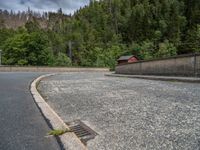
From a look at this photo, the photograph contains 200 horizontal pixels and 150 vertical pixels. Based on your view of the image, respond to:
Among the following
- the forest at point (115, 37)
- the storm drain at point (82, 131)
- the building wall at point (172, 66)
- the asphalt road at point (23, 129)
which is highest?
the forest at point (115, 37)

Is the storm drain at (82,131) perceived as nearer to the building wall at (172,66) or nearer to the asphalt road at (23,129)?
the asphalt road at (23,129)

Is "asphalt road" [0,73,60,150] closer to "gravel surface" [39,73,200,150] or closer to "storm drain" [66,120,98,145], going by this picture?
"storm drain" [66,120,98,145]

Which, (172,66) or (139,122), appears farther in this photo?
(172,66)

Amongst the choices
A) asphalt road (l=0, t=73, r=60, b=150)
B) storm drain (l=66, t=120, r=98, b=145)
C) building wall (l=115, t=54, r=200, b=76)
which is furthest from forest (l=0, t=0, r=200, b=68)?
storm drain (l=66, t=120, r=98, b=145)

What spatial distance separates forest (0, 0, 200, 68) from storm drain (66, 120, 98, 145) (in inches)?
2106

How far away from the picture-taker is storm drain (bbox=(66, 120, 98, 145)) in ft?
11.9

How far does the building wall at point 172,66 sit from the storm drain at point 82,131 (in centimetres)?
1064

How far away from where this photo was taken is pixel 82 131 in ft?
13.0

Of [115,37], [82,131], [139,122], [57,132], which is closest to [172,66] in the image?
[139,122]

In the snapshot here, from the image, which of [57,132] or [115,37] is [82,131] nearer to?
[57,132]

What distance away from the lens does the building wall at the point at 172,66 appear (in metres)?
14.0

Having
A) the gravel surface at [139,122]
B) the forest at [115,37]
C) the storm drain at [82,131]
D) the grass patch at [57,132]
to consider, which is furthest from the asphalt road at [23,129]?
the forest at [115,37]

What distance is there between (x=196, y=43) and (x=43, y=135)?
59.0 meters

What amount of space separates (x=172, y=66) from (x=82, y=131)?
12914 millimetres
